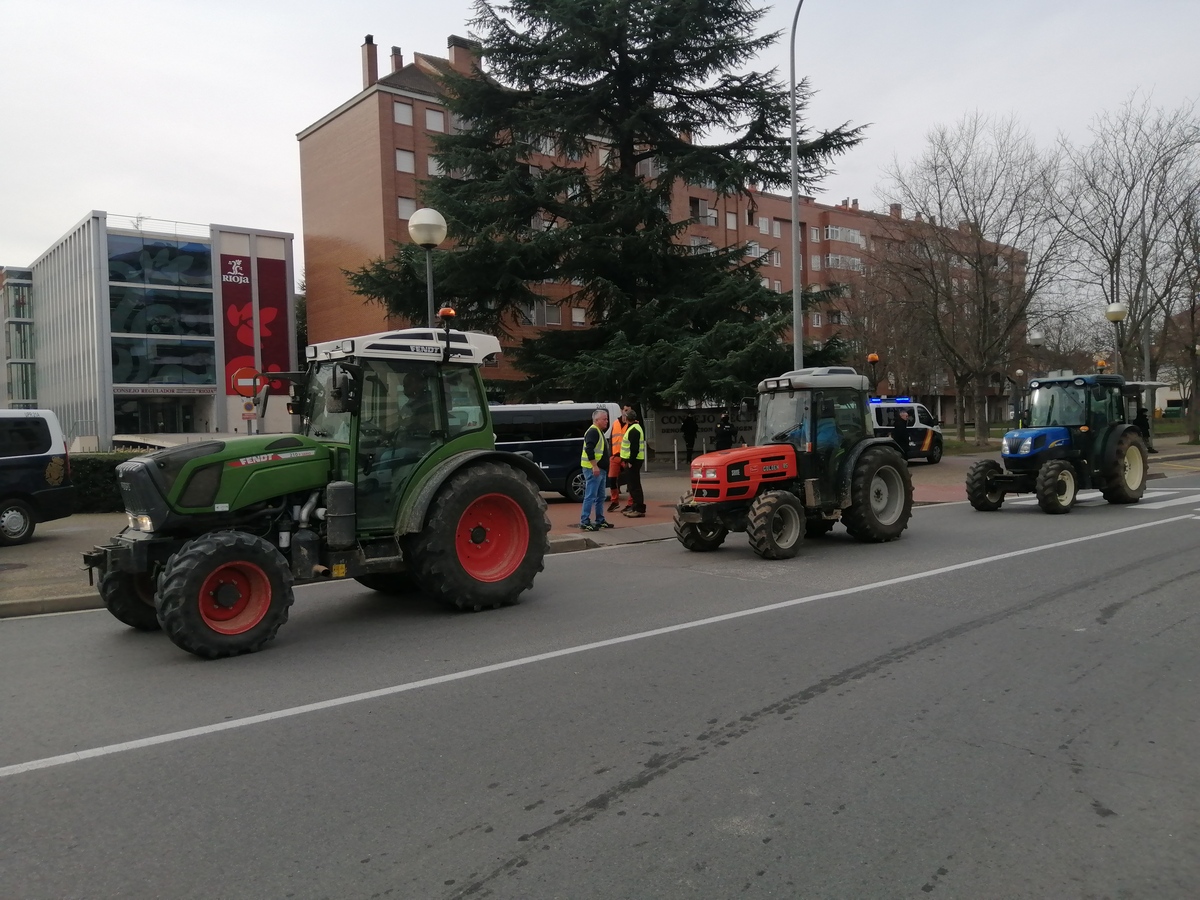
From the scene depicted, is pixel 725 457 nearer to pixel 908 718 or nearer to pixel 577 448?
pixel 908 718

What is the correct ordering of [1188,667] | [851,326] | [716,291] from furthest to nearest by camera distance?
[851,326] < [716,291] < [1188,667]

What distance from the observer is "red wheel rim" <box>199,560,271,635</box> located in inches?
255

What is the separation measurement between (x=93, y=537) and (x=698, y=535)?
30.0 feet

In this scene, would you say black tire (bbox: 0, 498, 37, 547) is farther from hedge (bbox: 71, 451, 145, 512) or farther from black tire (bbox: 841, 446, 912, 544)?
black tire (bbox: 841, 446, 912, 544)

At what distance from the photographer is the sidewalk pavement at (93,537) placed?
8914 mm

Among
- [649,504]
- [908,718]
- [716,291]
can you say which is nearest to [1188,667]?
[908,718]

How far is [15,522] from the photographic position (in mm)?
13086

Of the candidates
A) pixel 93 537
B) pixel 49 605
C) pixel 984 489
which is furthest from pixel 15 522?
pixel 984 489

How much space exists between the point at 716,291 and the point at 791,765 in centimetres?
2222

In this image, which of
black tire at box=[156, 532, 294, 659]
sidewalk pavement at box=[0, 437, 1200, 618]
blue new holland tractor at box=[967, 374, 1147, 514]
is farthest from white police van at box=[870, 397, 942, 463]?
black tire at box=[156, 532, 294, 659]

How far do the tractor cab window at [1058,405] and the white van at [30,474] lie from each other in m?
16.1

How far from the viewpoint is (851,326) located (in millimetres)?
47062


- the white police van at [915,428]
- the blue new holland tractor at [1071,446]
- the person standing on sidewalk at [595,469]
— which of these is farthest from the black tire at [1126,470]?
the white police van at [915,428]

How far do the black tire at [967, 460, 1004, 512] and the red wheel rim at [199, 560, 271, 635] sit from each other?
40.7 feet
